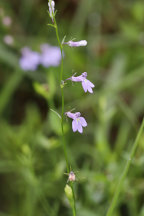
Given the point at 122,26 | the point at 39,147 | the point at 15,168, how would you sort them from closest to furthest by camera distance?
the point at 15,168 → the point at 39,147 → the point at 122,26

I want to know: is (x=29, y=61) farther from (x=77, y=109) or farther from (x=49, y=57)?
(x=77, y=109)

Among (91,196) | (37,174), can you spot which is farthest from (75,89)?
(91,196)

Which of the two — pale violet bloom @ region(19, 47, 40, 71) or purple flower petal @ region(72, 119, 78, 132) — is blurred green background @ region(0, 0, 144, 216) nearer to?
pale violet bloom @ region(19, 47, 40, 71)

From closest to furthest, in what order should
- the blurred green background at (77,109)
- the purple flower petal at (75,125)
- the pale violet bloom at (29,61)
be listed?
the purple flower petal at (75,125) < the blurred green background at (77,109) < the pale violet bloom at (29,61)

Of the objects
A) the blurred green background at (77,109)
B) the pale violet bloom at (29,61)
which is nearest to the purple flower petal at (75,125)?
the blurred green background at (77,109)

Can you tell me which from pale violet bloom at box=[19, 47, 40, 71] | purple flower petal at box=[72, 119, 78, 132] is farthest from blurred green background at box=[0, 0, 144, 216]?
purple flower petal at box=[72, 119, 78, 132]

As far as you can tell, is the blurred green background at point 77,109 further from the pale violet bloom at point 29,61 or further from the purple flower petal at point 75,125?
the purple flower petal at point 75,125

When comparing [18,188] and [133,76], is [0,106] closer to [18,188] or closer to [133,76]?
[18,188]

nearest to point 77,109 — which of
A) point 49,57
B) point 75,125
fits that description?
point 49,57

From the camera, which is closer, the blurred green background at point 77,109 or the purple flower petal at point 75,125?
the purple flower petal at point 75,125
